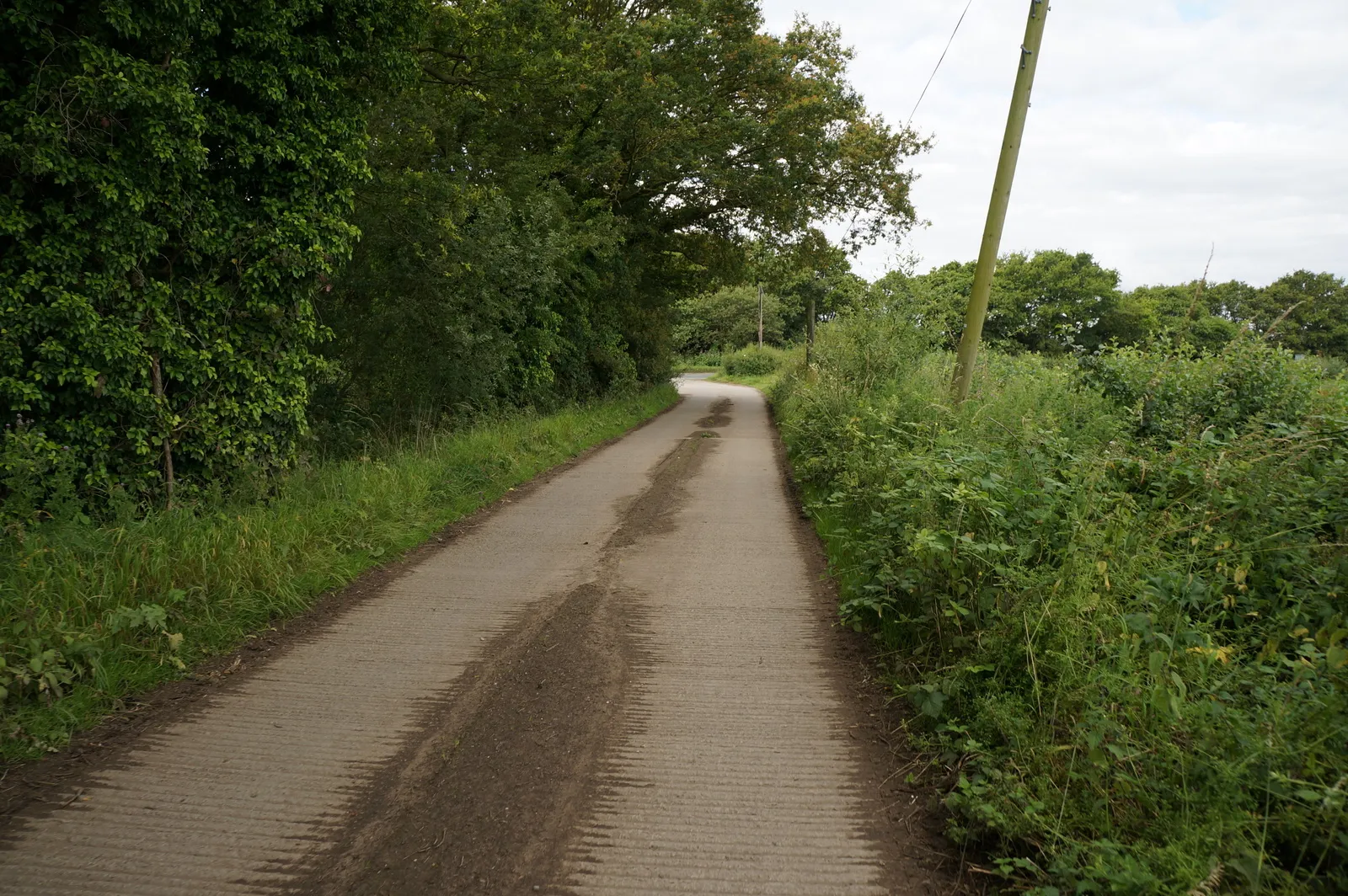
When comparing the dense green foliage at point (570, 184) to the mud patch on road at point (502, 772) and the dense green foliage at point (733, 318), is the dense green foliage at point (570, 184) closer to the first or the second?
the mud patch on road at point (502, 772)

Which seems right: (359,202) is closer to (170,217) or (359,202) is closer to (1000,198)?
(170,217)

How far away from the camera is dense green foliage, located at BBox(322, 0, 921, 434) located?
12445mm

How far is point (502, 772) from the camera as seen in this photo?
358 centimetres

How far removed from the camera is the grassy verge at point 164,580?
4.07 meters

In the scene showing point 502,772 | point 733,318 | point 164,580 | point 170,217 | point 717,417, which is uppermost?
point 733,318

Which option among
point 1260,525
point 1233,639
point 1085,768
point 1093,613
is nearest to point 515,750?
point 1085,768

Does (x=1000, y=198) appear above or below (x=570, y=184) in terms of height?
below

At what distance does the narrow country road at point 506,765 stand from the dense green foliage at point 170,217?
2816 millimetres

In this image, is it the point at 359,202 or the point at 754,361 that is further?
the point at 754,361

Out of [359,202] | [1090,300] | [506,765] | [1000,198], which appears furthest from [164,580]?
[1090,300]

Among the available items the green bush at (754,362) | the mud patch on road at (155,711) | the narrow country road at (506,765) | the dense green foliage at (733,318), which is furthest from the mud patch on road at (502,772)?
the dense green foliage at (733,318)

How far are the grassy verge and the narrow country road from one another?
0.48 meters

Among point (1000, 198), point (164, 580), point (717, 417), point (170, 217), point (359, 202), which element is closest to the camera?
point (164, 580)

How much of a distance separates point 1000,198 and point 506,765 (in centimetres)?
792
